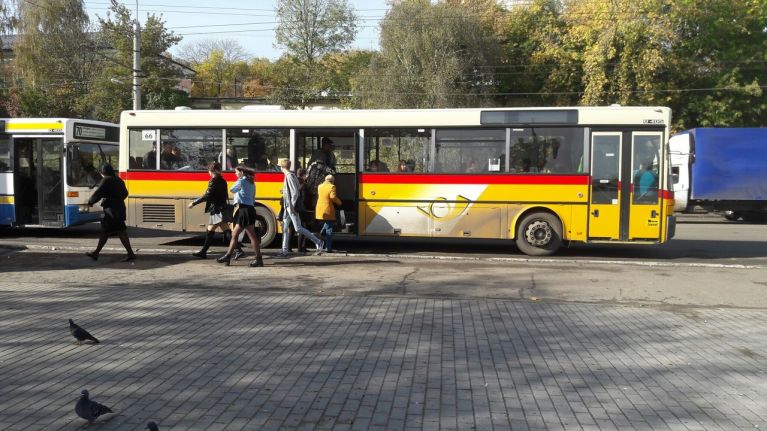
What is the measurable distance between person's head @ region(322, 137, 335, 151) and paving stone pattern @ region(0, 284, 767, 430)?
630 centimetres

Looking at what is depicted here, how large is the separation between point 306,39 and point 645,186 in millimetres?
37418

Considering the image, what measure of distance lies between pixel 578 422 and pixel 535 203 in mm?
8962

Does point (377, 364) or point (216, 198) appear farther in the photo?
point (216, 198)

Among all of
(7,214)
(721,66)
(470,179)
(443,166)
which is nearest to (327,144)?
(443,166)

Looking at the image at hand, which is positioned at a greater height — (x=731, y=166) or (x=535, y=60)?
(x=535, y=60)

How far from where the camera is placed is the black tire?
1293 cm

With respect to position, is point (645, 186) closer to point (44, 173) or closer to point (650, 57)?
point (44, 173)

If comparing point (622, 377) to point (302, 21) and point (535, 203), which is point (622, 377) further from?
point (302, 21)

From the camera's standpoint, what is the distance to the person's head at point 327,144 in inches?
554

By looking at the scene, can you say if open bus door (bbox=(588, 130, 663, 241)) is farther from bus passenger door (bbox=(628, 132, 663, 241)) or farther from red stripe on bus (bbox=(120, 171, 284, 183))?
red stripe on bus (bbox=(120, 171, 284, 183))

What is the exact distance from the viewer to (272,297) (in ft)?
27.7

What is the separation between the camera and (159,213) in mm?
14195

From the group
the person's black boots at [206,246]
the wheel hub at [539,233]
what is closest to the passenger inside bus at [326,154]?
the person's black boots at [206,246]

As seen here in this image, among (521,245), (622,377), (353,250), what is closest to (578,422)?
(622,377)
